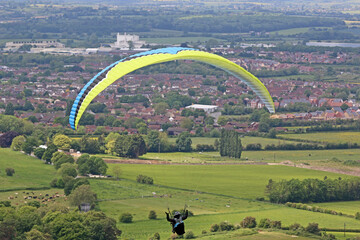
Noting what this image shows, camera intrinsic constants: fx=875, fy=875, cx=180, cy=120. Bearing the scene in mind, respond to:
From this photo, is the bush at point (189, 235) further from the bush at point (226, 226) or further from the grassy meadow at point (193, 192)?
the bush at point (226, 226)

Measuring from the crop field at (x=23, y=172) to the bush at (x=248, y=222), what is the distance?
14.5 metres

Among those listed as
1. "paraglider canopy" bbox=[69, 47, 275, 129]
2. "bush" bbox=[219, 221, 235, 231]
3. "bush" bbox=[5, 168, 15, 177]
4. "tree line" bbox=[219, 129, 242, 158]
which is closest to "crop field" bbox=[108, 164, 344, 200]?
"tree line" bbox=[219, 129, 242, 158]

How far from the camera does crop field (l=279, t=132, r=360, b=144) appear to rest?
75938mm

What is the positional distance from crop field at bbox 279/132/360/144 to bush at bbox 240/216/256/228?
104ft

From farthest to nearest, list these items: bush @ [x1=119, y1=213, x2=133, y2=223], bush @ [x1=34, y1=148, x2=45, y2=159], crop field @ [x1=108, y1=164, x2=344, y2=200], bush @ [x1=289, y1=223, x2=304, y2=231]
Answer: bush @ [x1=34, y1=148, x2=45, y2=159], crop field @ [x1=108, y1=164, x2=344, y2=200], bush @ [x1=119, y1=213, x2=133, y2=223], bush @ [x1=289, y1=223, x2=304, y2=231]

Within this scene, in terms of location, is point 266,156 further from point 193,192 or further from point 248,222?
point 248,222

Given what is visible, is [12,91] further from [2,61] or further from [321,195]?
[321,195]

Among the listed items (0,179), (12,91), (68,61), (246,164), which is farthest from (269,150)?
(68,61)

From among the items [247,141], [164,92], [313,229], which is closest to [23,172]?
[313,229]

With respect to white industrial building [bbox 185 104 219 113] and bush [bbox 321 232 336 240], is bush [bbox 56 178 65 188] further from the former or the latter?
white industrial building [bbox 185 104 219 113]

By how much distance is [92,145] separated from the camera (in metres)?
68.7

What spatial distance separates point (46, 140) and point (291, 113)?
110ft

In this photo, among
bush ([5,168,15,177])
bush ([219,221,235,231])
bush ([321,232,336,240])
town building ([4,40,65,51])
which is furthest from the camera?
town building ([4,40,65,51])

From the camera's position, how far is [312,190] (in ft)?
173
